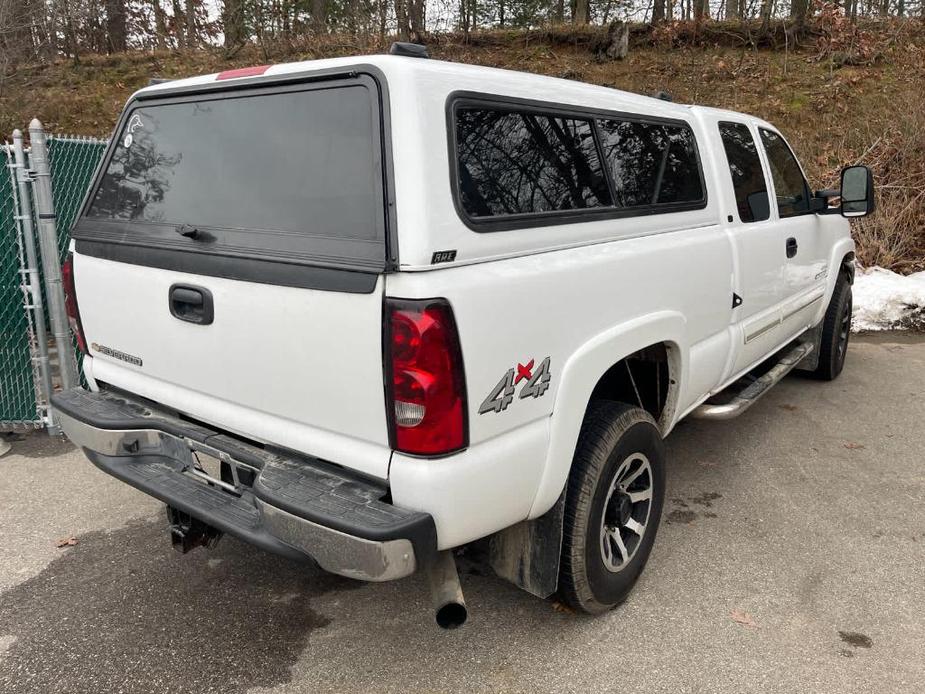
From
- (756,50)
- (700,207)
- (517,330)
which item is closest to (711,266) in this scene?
(700,207)

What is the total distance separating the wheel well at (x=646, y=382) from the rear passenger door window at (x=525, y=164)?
0.77 meters

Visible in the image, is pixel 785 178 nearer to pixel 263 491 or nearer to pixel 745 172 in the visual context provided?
pixel 745 172

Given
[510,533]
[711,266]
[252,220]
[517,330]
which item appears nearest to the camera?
[517,330]

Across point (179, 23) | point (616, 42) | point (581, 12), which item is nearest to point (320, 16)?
point (179, 23)

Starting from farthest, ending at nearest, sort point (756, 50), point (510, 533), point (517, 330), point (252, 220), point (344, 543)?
point (756, 50)
point (510, 533)
point (252, 220)
point (517, 330)
point (344, 543)

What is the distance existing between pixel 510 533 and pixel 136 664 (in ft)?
4.80

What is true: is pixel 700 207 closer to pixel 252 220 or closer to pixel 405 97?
pixel 405 97

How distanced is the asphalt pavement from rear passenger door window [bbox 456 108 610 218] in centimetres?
165

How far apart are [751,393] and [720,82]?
11.7m

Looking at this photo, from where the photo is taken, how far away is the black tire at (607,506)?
2635mm

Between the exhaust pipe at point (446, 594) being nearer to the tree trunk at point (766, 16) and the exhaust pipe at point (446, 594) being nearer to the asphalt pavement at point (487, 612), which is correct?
the asphalt pavement at point (487, 612)

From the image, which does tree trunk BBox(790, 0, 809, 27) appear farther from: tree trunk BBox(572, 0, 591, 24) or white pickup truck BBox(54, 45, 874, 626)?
white pickup truck BBox(54, 45, 874, 626)

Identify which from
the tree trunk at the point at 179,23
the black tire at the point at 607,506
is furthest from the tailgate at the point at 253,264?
the tree trunk at the point at 179,23

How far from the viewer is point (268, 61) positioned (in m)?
15.2
